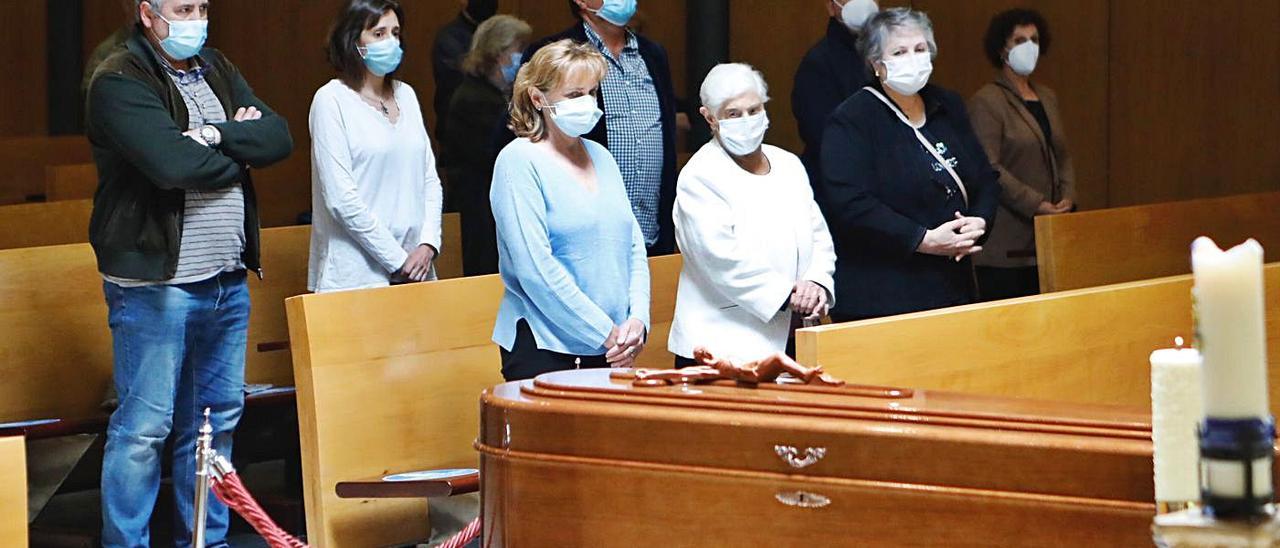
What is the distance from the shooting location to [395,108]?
16.4 feet

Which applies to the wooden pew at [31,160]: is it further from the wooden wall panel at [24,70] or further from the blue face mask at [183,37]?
the blue face mask at [183,37]

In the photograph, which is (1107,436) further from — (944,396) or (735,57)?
(735,57)

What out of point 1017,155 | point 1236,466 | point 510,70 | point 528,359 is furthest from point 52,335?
point 1236,466

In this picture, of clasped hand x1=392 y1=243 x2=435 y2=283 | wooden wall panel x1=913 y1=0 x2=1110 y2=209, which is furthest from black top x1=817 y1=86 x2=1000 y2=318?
wooden wall panel x1=913 y1=0 x2=1110 y2=209

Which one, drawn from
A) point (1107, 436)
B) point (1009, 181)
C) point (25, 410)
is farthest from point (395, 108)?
point (1107, 436)

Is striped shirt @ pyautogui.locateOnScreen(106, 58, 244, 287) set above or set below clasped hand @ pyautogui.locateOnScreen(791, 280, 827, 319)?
above

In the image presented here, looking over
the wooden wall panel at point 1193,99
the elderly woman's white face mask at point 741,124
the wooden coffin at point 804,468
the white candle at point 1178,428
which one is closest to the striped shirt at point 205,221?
the elderly woman's white face mask at point 741,124

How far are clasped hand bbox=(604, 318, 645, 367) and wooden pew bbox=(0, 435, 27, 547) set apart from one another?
141cm

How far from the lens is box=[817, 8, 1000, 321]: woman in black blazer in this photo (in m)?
4.43

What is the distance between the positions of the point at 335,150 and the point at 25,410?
1.14 meters

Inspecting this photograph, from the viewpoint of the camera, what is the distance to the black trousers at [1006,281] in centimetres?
621

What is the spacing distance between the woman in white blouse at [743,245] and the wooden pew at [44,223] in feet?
9.61

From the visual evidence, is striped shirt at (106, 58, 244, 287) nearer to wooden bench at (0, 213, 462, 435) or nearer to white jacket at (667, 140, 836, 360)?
wooden bench at (0, 213, 462, 435)

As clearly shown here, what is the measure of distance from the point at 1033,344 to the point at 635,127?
1.42 m
